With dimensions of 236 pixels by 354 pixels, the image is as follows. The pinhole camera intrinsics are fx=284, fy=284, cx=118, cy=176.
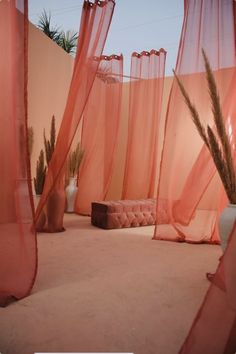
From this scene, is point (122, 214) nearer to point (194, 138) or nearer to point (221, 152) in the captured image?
point (194, 138)

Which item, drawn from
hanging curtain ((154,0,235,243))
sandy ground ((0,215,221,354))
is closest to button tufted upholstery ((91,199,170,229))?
hanging curtain ((154,0,235,243))

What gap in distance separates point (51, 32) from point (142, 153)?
9.15 ft

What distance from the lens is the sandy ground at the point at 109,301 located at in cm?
111

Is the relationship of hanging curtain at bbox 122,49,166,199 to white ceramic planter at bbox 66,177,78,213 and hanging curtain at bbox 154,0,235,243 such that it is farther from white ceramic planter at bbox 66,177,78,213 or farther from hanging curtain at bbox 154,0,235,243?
hanging curtain at bbox 154,0,235,243

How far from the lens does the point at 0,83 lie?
1.51 meters

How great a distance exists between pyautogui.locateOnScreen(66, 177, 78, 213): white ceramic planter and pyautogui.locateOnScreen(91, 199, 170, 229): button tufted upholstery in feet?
3.78

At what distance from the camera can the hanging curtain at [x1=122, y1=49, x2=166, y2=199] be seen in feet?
15.0

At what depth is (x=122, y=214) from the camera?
3.63 meters

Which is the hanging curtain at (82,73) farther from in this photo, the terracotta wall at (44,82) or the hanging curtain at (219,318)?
the hanging curtain at (219,318)

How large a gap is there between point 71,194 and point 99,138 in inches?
42.1

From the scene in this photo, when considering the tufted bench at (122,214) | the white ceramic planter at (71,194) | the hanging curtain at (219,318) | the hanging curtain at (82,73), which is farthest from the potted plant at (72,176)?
the hanging curtain at (219,318)

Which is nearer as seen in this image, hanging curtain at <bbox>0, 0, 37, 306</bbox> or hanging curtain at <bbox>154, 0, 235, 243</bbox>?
hanging curtain at <bbox>0, 0, 37, 306</bbox>

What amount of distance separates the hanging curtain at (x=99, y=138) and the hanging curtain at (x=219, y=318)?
12.6 ft

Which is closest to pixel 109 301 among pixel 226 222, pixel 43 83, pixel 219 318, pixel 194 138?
pixel 219 318
